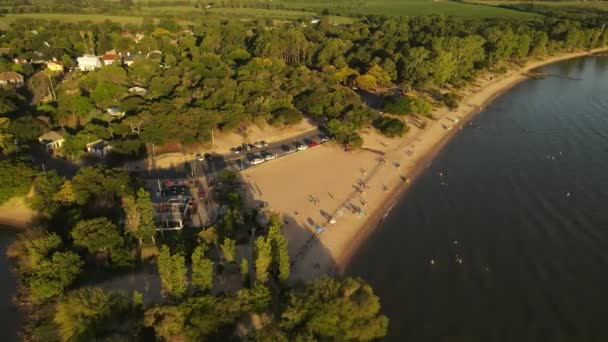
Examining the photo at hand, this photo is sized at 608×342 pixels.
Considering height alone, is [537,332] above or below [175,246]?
below

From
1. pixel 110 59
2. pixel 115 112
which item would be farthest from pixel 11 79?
pixel 115 112

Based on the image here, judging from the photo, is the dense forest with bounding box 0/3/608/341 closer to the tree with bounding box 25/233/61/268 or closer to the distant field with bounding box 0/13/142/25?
the tree with bounding box 25/233/61/268

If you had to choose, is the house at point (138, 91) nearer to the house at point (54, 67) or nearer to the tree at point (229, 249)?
the house at point (54, 67)

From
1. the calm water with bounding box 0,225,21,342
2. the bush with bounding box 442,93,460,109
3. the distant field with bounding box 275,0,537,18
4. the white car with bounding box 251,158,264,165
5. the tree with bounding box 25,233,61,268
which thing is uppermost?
the distant field with bounding box 275,0,537,18

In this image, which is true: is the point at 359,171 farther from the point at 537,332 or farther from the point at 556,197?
the point at 537,332

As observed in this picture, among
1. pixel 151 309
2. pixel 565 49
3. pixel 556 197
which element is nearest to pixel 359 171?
pixel 556 197

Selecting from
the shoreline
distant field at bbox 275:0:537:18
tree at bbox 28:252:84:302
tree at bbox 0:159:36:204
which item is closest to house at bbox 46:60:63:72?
tree at bbox 0:159:36:204
